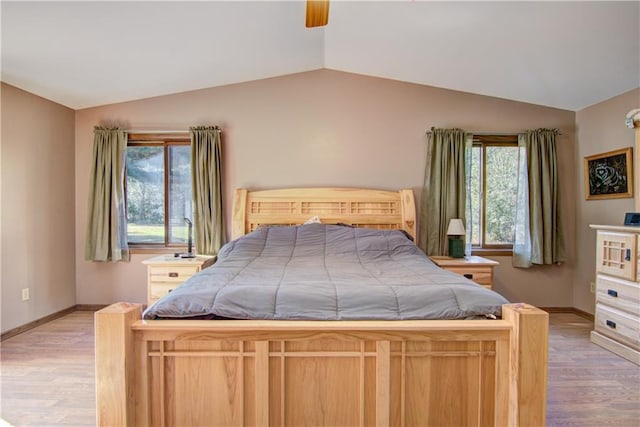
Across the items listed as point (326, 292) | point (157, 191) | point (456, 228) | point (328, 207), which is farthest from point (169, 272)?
point (456, 228)

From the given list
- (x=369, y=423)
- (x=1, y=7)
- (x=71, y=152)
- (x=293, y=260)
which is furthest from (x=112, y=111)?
(x=369, y=423)

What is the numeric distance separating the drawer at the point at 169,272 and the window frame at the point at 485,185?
3.12 meters

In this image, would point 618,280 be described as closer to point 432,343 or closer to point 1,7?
point 432,343

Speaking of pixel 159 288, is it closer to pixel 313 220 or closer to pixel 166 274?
pixel 166 274

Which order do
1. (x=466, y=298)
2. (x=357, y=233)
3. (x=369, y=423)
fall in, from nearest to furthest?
(x=369, y=423)
(x=466, y=298)
(x=357, y=233)

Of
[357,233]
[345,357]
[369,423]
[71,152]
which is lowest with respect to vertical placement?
[369,423]

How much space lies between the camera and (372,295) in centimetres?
167

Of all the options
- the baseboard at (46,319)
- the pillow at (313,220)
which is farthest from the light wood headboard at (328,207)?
the baseboard at (46,319)

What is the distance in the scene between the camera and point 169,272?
3.39 meters

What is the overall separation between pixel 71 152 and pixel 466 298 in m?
4.31

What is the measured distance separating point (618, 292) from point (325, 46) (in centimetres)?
336

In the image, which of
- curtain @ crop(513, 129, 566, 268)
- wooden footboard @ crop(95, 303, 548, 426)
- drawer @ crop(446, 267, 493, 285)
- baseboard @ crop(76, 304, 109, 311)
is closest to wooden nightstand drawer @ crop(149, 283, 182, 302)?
baseboard @ crop(76, 304, 109, 311)

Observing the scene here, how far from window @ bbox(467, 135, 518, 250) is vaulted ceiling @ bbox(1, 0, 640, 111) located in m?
0.63

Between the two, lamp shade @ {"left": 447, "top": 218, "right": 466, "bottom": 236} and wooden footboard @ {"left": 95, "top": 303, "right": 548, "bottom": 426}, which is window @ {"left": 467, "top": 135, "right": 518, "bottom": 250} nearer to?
lamp shade @ {"left": 447, "top": 218, "right": 466, "bottom": 236}
